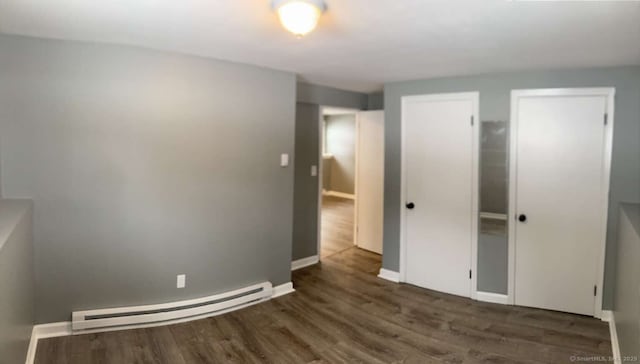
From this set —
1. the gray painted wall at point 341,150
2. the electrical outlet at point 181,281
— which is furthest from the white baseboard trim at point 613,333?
the gray painted wall at point 341,150

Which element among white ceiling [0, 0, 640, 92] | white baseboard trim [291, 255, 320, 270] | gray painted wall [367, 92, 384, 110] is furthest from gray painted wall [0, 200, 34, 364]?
gray painted wall [367, 92, 384, 110]

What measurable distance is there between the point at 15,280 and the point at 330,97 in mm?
3968

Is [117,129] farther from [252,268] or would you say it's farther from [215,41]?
[252,268]

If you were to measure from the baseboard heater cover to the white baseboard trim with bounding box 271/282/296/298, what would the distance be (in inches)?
→ 4.2

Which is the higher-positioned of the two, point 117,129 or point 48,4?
point 48,4

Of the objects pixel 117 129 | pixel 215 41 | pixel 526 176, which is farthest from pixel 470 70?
pixel 117 129

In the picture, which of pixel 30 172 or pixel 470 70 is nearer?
pixel 30 172

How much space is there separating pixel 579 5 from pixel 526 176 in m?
2.16

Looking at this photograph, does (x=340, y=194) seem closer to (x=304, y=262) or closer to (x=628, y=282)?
(x=304, y=262)

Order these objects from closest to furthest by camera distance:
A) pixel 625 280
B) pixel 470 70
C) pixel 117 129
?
pixel 625 280
pixel 117 129
pixel 470 70

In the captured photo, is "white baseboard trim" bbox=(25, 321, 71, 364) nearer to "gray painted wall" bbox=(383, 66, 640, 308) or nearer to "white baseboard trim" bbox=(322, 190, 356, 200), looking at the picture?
"gray painted wall" bbox=(383, 66, 640, 308)

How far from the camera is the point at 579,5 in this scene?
6.61 feet

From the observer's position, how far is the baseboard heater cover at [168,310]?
3059 millimetres

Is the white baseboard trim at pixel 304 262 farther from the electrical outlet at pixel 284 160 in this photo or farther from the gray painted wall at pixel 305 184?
the electrical outlet at pixel 284 160
